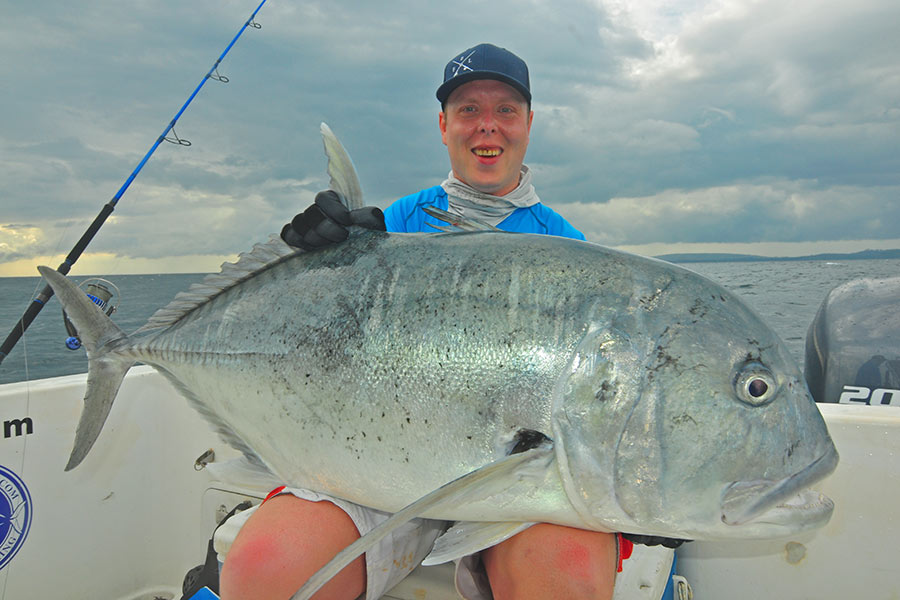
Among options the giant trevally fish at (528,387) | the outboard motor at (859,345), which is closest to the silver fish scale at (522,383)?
the giant trevally fish at (528,387)

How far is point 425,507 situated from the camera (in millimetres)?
1229

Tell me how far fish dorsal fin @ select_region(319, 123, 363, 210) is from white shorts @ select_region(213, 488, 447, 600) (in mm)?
969

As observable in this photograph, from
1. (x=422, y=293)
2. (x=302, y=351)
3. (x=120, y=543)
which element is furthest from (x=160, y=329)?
(x=120, y=543)

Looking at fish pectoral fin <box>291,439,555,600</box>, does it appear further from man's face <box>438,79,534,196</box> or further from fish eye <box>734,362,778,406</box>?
man's face <box>438,79,534,196</box>

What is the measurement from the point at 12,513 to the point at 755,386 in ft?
9.63

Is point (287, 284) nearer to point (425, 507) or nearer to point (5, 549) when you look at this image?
point (425, 507)

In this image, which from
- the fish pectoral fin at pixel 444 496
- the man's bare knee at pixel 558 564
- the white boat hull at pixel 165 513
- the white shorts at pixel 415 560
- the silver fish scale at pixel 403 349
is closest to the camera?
the fish pectoral fin at pixel 444 496

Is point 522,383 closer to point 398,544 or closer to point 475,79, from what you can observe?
point 398,544

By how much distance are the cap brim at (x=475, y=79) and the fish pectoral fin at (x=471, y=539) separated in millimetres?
1770

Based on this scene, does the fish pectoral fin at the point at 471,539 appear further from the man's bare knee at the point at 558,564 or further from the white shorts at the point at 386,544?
the white shorts at the point at 386,544

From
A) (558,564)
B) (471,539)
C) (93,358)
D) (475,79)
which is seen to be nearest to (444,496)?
(471,539)

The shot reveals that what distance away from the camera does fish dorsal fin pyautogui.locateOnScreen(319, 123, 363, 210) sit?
1930mm

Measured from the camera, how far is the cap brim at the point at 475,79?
2404mm

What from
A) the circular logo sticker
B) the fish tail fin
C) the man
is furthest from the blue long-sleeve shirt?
the circular logo sticker
